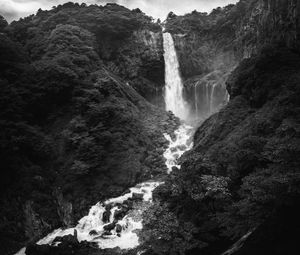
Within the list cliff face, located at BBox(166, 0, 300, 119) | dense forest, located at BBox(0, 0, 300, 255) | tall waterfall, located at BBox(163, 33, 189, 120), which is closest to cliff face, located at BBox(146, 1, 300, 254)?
dense forest, located at BBox(0, 0, 300, 255)

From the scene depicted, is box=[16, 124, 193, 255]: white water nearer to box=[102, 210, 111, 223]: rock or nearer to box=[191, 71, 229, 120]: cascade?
box=[102, 210, 111, 223]: rock

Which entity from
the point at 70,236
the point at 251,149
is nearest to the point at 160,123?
the point at 70,236

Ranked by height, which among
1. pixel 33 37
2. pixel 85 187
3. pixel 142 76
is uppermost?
pixel 33 37

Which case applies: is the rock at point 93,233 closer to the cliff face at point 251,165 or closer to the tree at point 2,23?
the cliff face at point 251,165

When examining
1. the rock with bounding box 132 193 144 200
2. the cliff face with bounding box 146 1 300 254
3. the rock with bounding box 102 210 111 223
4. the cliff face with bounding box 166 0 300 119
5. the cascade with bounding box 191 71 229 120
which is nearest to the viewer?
the cliff face with bounding box 146 1 300 254

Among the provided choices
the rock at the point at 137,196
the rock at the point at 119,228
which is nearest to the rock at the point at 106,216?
the rock at the point at 119,228

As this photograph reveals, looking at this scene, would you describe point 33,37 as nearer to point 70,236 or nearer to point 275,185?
point 70,236
